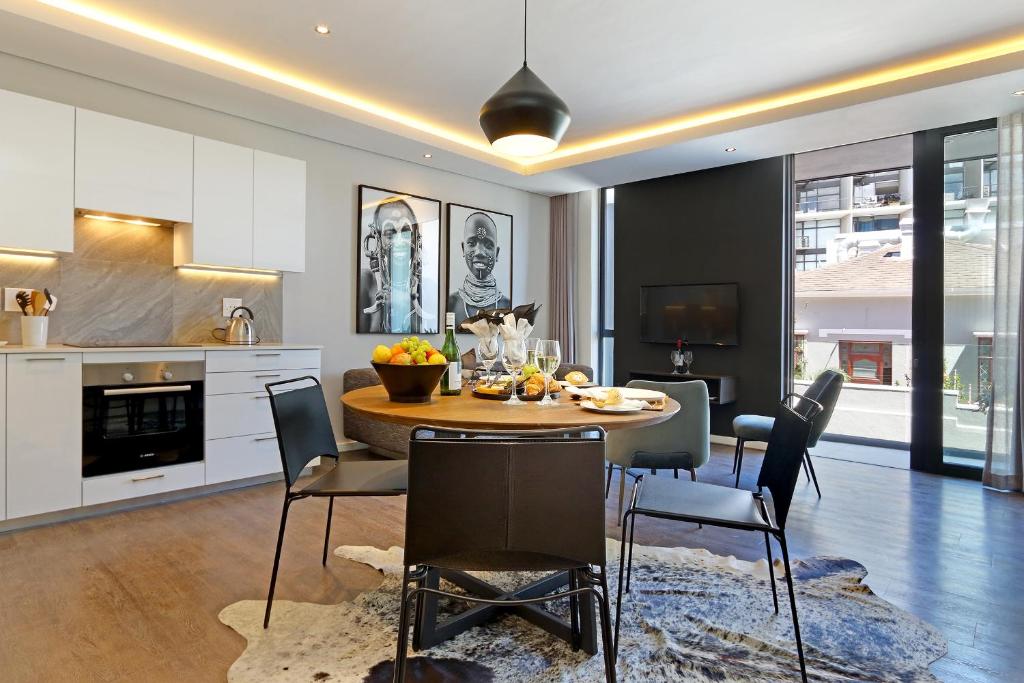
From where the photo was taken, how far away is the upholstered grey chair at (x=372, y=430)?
14.5 ft

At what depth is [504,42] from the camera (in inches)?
137

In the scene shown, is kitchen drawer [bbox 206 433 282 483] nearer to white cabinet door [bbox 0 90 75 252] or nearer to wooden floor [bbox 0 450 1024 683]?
wooden floor [bbox 0 450 1024 683]

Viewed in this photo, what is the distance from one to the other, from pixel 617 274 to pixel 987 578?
14.4 feet

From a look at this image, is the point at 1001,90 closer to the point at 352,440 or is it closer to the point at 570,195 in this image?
the point at 570,195

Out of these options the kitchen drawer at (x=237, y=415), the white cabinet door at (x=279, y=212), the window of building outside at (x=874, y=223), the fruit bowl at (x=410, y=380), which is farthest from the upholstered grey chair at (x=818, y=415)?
the white cabinet door at (x=279, y=212)

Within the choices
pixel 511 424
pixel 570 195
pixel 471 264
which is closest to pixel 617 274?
pixel 570 195

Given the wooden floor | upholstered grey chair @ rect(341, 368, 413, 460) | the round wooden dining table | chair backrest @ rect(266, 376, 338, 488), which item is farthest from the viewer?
upholstered grey chair @ rect(341, 368, 413, 460)

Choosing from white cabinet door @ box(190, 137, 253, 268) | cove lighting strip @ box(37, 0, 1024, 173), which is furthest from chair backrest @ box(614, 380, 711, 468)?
white cabinet door @ box(190, 137, 253, 268)

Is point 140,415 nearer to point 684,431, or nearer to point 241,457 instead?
point 241,457

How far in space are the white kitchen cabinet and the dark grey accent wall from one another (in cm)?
384

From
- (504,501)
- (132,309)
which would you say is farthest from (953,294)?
(132,309)

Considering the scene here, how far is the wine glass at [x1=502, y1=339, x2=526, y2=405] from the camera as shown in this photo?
6.73ft

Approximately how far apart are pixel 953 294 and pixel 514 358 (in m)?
4.04

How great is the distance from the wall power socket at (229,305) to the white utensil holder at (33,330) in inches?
43.7
